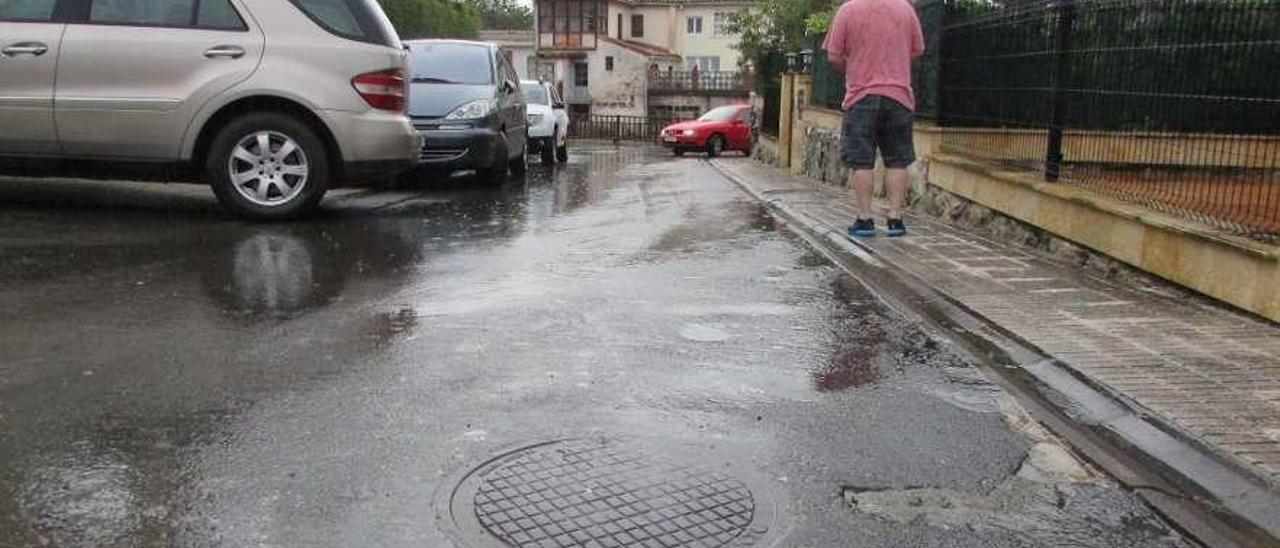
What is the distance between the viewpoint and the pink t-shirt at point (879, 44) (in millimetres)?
7727

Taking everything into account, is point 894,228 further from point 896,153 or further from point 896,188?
point 896,153

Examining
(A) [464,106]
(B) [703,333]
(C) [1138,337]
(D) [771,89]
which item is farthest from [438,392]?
(D) [771,89]

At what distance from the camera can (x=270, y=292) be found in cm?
566

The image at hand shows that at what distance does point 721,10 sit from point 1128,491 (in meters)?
66.9

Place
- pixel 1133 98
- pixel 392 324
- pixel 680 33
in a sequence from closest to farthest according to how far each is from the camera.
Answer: pixel 392 324 < pixel 1133 98 < pixel 680 33

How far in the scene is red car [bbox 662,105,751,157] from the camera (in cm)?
3144

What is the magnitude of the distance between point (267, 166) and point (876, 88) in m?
4.38

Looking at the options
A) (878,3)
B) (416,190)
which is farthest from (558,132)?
(878,3)

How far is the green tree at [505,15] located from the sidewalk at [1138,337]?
110 metres

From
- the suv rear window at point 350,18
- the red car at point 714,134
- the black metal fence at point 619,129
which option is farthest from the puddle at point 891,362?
the black metal fence at point 619,129

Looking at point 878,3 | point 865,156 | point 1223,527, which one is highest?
point 878,3

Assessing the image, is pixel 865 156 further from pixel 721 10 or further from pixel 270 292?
pixel 721 10

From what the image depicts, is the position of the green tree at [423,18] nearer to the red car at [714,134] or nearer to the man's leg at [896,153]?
the red car at [714,134]

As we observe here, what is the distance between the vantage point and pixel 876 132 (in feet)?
26.1
